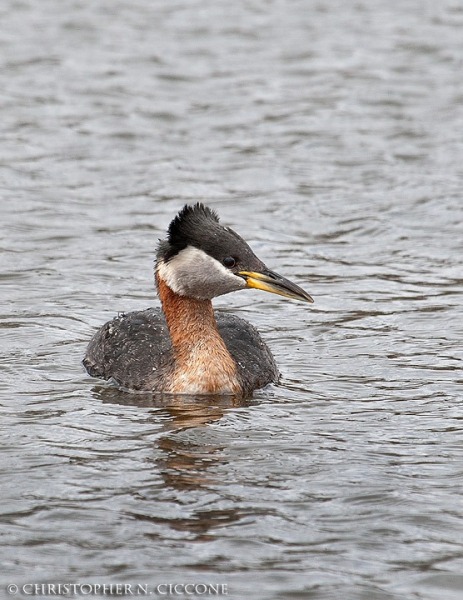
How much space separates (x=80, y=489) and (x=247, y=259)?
9.82 feet

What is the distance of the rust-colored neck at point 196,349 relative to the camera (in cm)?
1243

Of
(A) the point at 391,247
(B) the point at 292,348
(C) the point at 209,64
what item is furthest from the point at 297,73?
(B) the point at 292,348

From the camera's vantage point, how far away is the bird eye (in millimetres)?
12133

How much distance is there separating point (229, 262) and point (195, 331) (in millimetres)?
766

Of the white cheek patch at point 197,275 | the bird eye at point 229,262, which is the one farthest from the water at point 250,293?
the bird eye at point 229,262

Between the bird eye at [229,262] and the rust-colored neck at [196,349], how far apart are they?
1.96 feet

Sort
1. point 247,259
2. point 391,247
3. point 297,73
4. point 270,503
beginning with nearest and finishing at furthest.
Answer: point 270,503
point 247,259
point 391,247
point 297,73

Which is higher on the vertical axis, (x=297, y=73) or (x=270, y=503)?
(x=297, y=73)

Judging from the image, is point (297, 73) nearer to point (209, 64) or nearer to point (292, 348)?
point (209, 64)

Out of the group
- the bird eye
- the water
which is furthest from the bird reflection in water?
the bird eye

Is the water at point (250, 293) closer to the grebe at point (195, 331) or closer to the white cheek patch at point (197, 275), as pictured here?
the grebe at point (195, 331)

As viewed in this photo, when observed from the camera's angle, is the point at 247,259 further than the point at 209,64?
No

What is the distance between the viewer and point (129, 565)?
28.6ft

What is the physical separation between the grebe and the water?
0.27 metres
